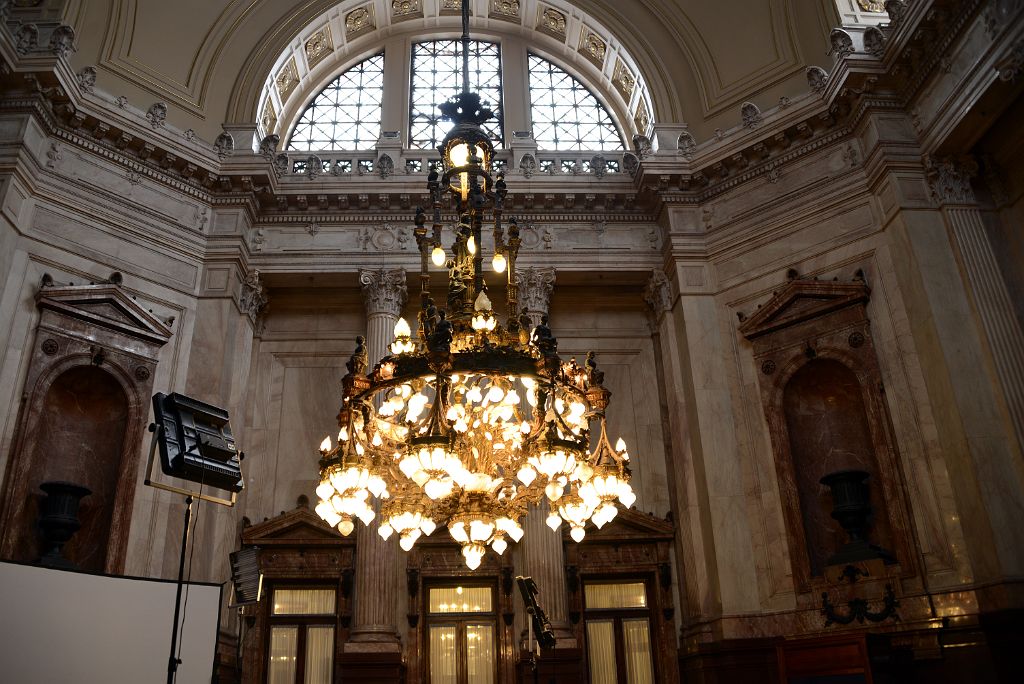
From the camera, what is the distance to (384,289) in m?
12.8

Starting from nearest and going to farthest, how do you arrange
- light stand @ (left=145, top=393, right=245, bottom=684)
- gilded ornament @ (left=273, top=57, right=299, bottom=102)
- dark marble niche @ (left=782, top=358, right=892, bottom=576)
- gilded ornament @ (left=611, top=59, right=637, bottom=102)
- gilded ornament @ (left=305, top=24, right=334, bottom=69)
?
light stand @ (left=145, top=393, right=245, bottom=684) < dark marble niche @ (left=782, top=358, right=892, bottom=576) < gilded ornament @ (left=273, top=57, right=299, bottom=102) < gilded ornament @ (left=611, top=59, right=637, bottom=102) < gilded ornament @ (left=305, top=24, right=334, bottom=69)

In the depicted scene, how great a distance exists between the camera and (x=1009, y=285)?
9.73m

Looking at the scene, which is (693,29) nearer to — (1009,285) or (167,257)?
(1009,285)

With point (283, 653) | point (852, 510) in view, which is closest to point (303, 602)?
point (283, 653)

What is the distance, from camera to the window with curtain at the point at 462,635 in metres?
11.4

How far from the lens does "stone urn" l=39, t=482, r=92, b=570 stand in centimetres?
965

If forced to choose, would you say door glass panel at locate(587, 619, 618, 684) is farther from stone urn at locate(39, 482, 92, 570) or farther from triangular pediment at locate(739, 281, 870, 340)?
stone urn at locate(39, 482, 92, 570)

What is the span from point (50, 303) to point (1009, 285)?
12279 mm

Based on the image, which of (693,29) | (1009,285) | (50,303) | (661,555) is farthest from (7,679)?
(693,29)

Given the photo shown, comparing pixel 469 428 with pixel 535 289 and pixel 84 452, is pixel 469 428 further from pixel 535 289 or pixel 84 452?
pixel 84 452

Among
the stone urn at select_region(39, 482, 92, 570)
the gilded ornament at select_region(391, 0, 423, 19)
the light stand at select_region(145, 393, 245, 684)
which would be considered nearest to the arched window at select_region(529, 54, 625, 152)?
the gilded ornament at select_region(391, 0, 423, 19)

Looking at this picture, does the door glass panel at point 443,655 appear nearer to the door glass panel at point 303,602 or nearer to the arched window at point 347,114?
the door glass panel at point 303,602

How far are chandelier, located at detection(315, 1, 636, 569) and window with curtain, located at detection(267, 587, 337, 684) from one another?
5.42m

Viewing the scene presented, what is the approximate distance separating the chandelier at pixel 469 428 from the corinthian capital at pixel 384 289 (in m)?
5.35
